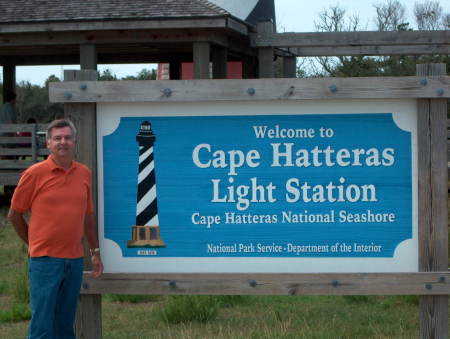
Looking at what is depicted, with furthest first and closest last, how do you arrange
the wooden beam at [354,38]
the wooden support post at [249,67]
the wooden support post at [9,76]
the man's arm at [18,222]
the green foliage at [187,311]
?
the wooden support post at [9,76]
the wooden support post at [249,67]
the wooden beam at [354,38]
the green foliage at [187,311]
the man's arm at [18,222]

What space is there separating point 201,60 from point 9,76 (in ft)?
25.4

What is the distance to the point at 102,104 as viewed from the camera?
447 cm

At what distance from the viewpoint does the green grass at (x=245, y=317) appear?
5.38 metres

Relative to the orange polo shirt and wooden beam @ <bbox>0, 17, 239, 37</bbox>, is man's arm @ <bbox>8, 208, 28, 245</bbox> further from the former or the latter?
wooden beam @ <bbox>0, 17, 239, 37</bbox>

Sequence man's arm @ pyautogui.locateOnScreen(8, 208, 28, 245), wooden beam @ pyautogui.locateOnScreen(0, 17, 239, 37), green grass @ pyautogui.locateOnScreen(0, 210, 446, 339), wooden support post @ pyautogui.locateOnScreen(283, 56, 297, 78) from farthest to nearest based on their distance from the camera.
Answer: wooden support post @ pyautogui.locateOnScreen(283, 56, 297, 78) → wooden beam @ pyautogui.locateOnScreen(0, 17, 239, 37) → green grass @ pyautogui.locateOnScreen(0, 210, 446, 339) → man's arm @ pyautogui.locateOnScreen(8, 208, 28, 245)

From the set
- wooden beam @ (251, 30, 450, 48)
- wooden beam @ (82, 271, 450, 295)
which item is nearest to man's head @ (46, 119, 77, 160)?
wooden beam @ (82, 271, 450, 295)

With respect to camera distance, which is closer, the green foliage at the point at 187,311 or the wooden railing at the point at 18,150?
the green foliage at the point at 187,311

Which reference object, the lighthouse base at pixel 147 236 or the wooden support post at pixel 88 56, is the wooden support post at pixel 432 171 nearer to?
the lighthouse base at pixel 147 236

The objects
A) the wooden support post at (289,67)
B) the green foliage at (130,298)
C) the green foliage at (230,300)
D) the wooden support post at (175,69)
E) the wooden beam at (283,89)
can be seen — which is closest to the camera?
the wooden beam at (283,89)

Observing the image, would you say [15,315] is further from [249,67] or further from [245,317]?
[249,67]

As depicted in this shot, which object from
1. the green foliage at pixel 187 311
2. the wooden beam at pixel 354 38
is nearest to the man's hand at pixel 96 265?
the green foliage at pixel 187 311

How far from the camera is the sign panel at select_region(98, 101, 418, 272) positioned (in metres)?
A: 4.32

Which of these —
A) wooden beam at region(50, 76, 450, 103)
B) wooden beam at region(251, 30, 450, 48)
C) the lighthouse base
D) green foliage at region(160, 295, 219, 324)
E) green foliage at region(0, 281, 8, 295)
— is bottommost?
green foliage at region(0, 281, 8, 295)

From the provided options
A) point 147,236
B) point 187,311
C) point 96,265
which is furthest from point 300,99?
point 187,311
